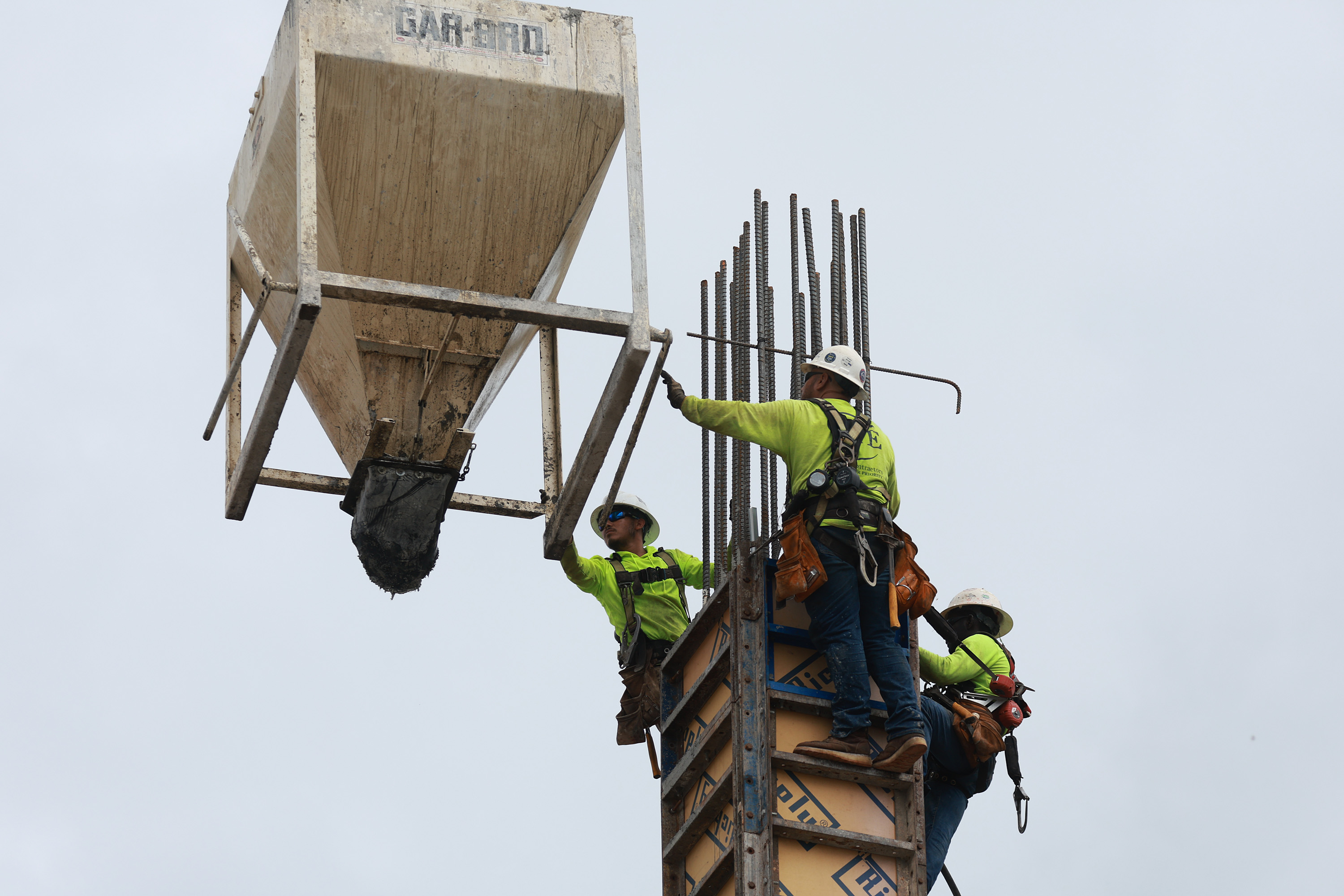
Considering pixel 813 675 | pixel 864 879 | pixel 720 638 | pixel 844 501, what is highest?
pixel 844 501

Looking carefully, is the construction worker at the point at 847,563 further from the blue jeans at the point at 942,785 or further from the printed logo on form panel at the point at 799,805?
the blue jeans at the point at 942,785

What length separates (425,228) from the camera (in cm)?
1140

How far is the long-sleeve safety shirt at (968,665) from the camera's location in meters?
12.0

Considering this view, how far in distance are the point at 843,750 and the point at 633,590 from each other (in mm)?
2521

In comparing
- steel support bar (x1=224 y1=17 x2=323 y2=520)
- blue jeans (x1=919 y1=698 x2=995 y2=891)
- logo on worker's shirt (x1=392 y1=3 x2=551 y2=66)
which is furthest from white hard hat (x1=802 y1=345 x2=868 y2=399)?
steel support bar (x1=224 y1=17 x2=323 y2=520)

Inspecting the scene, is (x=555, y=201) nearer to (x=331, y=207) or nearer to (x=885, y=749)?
(x=331, y=207)

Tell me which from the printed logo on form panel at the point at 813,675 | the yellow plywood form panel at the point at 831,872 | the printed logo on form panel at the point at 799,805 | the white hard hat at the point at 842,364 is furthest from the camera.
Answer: the white hard hat at the point at 842,364

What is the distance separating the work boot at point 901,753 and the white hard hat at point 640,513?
3.47 metres

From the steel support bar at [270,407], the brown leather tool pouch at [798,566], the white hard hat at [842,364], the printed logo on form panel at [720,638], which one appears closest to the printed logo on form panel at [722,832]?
the printed logo on form panel at [720,638]

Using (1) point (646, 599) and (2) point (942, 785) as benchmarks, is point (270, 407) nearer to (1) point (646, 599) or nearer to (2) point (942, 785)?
(1) point (646, 599)

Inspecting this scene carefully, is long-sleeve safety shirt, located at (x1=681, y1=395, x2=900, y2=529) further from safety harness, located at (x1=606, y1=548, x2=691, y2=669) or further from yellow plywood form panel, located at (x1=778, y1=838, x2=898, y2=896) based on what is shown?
safety harness, located at (x1=606, y1=548, x2=691, y2=669)

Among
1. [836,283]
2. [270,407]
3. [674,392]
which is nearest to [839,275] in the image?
[836,283]

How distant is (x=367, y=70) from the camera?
10.6m

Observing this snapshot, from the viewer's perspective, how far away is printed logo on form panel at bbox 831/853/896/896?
10.4 m
